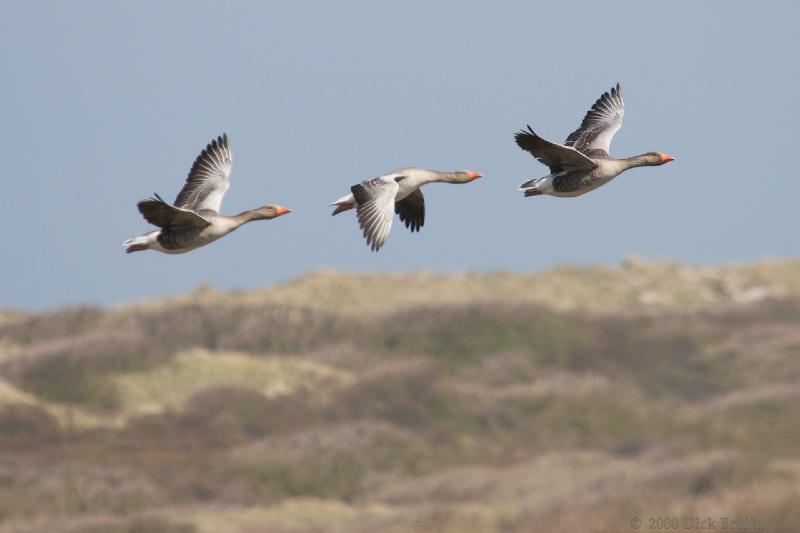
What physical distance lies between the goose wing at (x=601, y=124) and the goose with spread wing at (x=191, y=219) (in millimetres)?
4761

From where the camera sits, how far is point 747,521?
35.1 meters

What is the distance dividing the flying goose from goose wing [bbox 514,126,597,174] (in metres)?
1.57

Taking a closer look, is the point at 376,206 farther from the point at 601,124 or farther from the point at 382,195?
the point at 601,124

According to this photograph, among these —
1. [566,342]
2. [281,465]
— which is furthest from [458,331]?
[281,465]

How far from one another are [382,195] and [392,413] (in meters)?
36.8

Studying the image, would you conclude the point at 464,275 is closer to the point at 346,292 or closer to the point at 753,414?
the point at 346,292

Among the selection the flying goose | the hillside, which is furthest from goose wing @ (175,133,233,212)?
the hillside

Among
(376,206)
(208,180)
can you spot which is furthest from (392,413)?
(376,206)

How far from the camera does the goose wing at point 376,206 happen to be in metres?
16.6

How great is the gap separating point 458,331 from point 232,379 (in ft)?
48.5

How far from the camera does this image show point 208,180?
2080cm

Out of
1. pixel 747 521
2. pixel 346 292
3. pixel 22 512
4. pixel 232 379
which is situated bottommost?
pixel 747 521

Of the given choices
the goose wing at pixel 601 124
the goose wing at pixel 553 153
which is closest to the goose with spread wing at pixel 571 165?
the goose wing at pixel 553 153

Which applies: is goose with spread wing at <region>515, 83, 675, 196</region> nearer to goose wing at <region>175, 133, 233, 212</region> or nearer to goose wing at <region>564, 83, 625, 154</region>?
goose wing at <region>564, 83, 625, 154</region>
